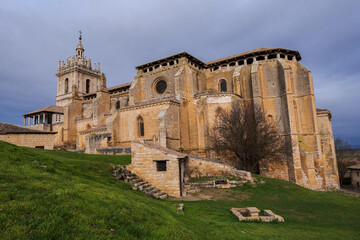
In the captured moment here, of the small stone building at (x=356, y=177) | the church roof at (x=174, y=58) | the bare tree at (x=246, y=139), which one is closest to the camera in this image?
the bare tree at (x=246, y=139)

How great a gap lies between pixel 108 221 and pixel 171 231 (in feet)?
4.56

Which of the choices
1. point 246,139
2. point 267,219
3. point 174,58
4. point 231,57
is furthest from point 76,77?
point 267,219

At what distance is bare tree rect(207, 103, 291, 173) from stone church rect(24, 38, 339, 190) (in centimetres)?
230

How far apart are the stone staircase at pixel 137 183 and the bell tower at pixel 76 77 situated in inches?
1908

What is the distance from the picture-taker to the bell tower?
55.4 metres

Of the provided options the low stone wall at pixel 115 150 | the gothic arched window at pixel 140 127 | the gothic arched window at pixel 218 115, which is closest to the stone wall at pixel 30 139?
the low stone wall at pixel 115 150

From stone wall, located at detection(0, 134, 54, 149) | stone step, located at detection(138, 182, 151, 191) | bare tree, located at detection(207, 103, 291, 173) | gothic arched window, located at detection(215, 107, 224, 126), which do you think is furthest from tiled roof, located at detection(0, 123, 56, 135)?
gothic arched window, located at detection(215, 107, 224, 126)

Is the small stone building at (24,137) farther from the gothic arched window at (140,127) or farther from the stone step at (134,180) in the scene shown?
the stone step at (134,180)

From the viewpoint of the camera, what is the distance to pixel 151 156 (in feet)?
40.1

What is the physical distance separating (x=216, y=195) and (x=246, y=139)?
9.54 meters

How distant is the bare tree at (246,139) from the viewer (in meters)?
20.7

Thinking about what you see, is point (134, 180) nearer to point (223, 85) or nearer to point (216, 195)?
Answer: point (216, 195)

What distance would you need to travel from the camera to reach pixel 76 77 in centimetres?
5503

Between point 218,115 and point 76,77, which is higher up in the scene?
point 76,77
